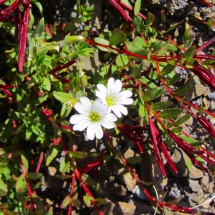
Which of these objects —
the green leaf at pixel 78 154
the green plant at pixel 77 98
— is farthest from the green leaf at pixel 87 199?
the green leaf at pixel 78 154

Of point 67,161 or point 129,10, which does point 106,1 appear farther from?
point 67,161

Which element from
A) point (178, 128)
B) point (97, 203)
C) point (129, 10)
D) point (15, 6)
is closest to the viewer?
point (15, 6)

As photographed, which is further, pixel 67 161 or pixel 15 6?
pixel 67 161

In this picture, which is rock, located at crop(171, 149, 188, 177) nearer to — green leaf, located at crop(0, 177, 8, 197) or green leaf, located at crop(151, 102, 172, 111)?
green leaf, located at crop(151, 102, 172, 111)

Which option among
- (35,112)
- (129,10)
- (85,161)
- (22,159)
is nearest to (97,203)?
(85,161)

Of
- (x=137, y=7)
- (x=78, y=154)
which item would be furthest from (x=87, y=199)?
(x=137, y=7)
